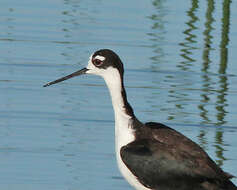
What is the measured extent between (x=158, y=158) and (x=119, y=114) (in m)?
0.72

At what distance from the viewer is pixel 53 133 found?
48.2 ft

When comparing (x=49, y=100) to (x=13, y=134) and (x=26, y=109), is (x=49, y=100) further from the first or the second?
(x=13, y=134)

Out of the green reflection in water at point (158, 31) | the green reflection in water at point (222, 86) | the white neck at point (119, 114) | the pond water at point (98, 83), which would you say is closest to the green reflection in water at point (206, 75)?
the pond water at point (98, 83)

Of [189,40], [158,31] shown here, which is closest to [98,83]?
[189,40]

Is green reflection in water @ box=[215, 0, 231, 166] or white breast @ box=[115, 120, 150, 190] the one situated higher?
white breast @ box=[115, 120, 150, 190]

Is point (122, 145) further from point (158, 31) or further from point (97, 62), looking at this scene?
point (158, 31)

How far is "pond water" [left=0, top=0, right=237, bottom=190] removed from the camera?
1376 centimetres

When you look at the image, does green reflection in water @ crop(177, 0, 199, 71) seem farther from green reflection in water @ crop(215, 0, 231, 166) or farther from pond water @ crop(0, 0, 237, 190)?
green reflection in water @ crop(215, 0, 231, 166)

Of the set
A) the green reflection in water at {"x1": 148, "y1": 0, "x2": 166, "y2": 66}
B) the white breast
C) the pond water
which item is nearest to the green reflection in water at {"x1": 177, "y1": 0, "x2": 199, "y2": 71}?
the pond water

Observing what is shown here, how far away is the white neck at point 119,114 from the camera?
12.6 m

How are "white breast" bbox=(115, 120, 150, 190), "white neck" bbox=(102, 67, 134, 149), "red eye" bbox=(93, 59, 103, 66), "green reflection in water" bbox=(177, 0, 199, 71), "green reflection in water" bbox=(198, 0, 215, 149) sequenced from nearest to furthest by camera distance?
"white breast" bbox=(115, 120, 150, 190) < "white neck" bbox=(102, 67, 134, 149) < "red eye" bbox=(93, 59, 103, 66) < "green reflection in water" bbox=(198, 0, 215, 149) < "green reflection in water" bbox=(177, 0, 199, 71)

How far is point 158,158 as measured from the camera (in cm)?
1239

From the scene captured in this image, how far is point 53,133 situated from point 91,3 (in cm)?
728

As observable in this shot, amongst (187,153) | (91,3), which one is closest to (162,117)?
(187,153)
